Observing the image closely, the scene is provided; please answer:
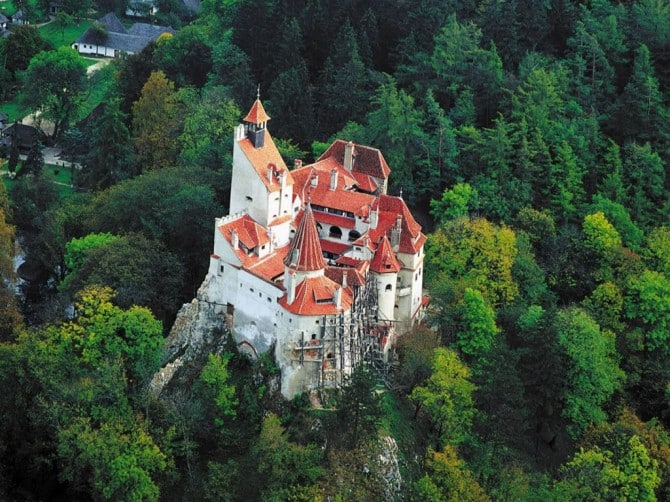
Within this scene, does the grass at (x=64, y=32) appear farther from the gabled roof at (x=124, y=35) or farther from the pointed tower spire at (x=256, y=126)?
the pointed tower spire at (x=256, y=126)

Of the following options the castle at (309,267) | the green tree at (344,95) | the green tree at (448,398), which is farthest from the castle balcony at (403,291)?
the green tree at (344,95)

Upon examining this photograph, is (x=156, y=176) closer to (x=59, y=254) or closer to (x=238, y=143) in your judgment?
(x=59, y=254)

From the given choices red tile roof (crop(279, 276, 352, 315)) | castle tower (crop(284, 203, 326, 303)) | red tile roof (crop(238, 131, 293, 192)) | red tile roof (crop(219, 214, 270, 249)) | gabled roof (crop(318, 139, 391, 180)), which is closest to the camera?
red tile roof (crop(279, 276, 352, 315))

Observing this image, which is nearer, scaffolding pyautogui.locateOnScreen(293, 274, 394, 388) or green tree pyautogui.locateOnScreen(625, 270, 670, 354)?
scaffolding pyautogui.locateOnScreen(293, 274, 394, 388)

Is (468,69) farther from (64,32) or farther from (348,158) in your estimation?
(64,32)

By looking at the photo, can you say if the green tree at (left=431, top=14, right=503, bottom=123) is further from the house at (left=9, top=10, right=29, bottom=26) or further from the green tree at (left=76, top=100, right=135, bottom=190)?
the house at (left=9, top=10, right=29, bottom=26)

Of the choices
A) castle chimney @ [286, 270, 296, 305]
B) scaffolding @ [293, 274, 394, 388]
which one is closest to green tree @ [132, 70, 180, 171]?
scaffolding @ [293, 274, 394, 388]
